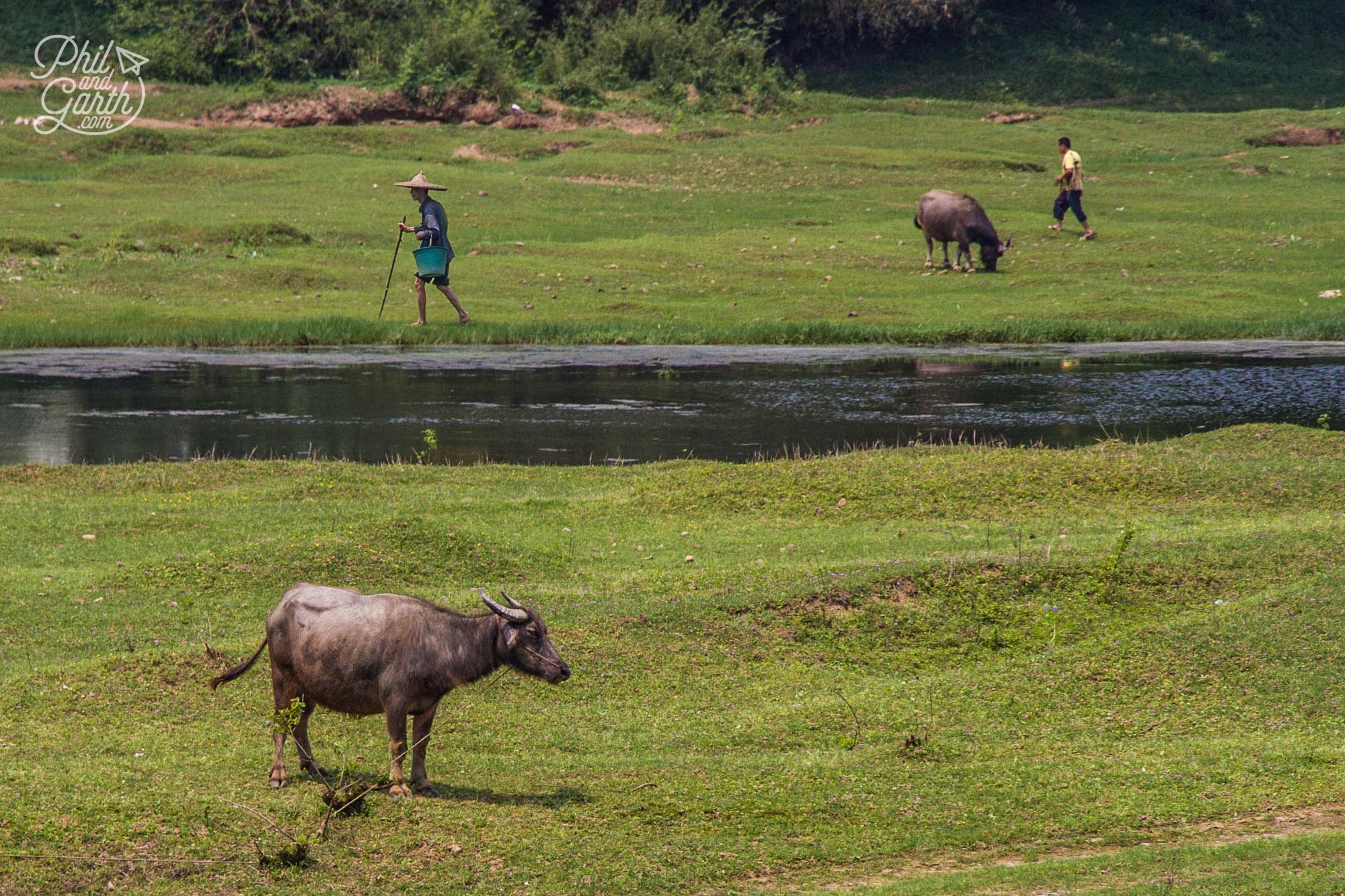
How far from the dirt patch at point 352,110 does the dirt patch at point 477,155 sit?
5.00 meters

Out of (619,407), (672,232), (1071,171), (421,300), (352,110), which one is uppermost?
(352,110)

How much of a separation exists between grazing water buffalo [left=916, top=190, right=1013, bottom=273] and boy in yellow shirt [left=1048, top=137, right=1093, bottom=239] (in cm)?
280

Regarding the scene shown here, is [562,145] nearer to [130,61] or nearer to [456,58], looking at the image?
[456,58]

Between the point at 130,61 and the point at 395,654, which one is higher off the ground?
the point at 130,61

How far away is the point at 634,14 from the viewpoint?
217 ft

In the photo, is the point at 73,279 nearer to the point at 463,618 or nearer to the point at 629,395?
the point at 629,395

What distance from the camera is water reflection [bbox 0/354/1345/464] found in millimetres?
23375

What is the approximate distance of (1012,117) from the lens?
212ft

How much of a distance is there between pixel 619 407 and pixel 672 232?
16737 millimetres

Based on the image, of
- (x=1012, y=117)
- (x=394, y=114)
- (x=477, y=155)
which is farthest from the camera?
(x=1012, y=117)

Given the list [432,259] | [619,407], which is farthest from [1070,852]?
[432,259]

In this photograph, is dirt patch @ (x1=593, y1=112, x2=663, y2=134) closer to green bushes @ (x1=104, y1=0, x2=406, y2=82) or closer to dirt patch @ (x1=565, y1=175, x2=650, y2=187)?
dirt patch @ (x1=565, y1=175, x2=650, y2=187)

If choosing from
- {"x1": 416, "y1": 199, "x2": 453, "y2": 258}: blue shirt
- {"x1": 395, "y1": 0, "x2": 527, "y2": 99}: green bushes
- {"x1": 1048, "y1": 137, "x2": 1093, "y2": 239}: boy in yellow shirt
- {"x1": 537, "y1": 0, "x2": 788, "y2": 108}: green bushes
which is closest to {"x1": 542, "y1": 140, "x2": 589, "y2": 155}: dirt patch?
{"x1": 395, "y1": 0, "x2": 527, "y2": 99}: green bushes

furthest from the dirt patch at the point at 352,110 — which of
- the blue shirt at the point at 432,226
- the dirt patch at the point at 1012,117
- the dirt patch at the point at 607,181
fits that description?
the blue shirt at the point at 432,226
